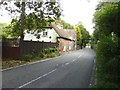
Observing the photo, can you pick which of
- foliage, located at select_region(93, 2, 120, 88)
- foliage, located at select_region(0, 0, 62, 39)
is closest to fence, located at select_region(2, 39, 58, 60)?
foliage, located at select_region(0, 0, 62, 39)

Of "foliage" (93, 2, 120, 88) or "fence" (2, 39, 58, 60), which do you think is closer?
"foliage" (93, 2, 120, 88)

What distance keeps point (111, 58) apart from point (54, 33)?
66.2m

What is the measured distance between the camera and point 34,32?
4278 cm

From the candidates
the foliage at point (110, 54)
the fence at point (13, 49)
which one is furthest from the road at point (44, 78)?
the fence at point (13, 49)

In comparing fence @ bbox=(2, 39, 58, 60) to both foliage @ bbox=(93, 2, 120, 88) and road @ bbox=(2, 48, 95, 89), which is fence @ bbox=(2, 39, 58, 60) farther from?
foliage @ bbox=(93, 2, 120, 88)

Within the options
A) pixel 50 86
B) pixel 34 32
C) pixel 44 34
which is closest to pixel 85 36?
pixel 44 34

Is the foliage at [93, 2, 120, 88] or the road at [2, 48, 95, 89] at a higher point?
the foliage at [93, 2, 120, 88]

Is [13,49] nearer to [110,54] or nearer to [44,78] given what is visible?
[44,78]

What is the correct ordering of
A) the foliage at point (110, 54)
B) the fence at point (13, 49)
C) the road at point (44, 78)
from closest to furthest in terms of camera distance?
the foliage at point (110, 54)
the road at point (44, 78)
the fence at point (13, 49)

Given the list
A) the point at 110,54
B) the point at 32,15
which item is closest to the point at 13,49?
the point at 32,15

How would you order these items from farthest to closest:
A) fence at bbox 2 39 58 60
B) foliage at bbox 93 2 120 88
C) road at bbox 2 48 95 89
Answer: fence at bbox 2 39 58 60 → road at bbox 2 48 95 89 → foliage at bbox 93 2 120 88

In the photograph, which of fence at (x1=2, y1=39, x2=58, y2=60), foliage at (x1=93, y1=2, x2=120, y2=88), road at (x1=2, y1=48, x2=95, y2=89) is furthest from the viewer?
fence at (x1=2, y1=39, x2=58, y2=60)

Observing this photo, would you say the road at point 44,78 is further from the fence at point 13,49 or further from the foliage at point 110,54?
the fence at point 13,49

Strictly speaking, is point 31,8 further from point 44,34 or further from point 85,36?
point 85,36
